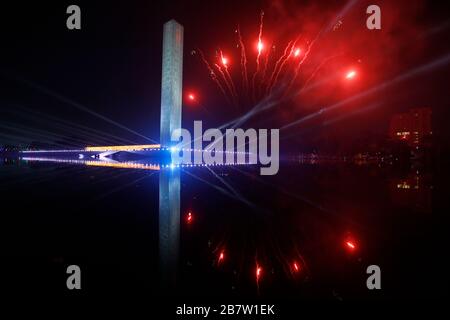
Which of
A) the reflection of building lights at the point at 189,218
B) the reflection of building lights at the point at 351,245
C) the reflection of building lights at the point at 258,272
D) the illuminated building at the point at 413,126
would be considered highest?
the illuminated building at the point at 413,126

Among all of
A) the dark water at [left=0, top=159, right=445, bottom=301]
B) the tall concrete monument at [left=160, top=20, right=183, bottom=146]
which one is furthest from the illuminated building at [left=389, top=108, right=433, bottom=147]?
the dark water at [left=0, top=159, right=445, bottom=301]

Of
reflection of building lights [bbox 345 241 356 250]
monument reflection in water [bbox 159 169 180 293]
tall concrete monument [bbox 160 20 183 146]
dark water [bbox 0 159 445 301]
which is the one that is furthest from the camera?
tall concrete monument [bbox 160 20 183 146]

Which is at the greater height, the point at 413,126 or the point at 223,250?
the point at 413,126

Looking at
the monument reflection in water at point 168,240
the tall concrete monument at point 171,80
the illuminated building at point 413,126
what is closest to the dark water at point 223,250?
the monument reflection in water at point 168,240

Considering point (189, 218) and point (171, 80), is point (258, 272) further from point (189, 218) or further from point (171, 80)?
point (171, 80)

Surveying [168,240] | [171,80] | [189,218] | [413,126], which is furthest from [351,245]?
[413,126]

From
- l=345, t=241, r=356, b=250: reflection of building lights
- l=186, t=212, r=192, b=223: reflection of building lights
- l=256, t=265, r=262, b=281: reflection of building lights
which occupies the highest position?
l=186, t=212, r=192, b=223: reflection of building lights

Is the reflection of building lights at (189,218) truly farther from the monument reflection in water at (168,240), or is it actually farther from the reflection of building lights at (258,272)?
the reflection of building lights at (258,272)

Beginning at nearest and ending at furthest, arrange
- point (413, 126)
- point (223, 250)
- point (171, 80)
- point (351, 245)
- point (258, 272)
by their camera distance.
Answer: point (258, 272)
point (223, 250)
point (351, 245)
point (171, 80)
point (413, 126)

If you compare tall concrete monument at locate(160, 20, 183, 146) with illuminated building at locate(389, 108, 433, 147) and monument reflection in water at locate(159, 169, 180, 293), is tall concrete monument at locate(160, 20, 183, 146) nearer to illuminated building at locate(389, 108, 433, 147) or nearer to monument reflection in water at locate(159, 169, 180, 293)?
monument reflection in water at locate(159, 169, 180, 293)
